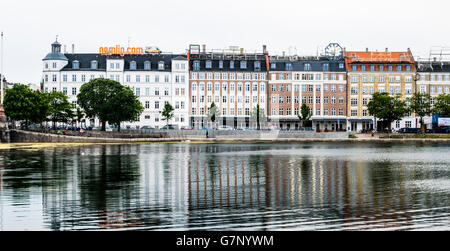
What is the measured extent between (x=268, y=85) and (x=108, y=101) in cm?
4818

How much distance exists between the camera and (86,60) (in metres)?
134

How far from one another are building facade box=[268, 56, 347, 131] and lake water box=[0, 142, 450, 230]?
3605 inches

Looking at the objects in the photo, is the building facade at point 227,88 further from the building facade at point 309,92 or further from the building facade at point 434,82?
the building facade at point 434,82

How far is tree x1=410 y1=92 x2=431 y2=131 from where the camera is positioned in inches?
4815

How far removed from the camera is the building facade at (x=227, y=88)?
13525 cm

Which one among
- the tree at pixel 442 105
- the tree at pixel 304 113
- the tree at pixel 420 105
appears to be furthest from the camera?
the tree at pixel 304 113

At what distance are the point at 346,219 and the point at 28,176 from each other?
81.3 ft

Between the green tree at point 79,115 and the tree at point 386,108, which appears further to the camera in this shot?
the tree at point 386,108

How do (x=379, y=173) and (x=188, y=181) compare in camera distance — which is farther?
(x=379, y=173)

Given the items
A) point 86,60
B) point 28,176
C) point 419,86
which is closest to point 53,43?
point 86,60

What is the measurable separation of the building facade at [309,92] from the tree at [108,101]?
43.2 metres

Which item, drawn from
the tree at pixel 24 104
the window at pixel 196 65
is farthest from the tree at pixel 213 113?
the tree at pixel 24 104

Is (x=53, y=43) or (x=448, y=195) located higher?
(x=53, y=43)
